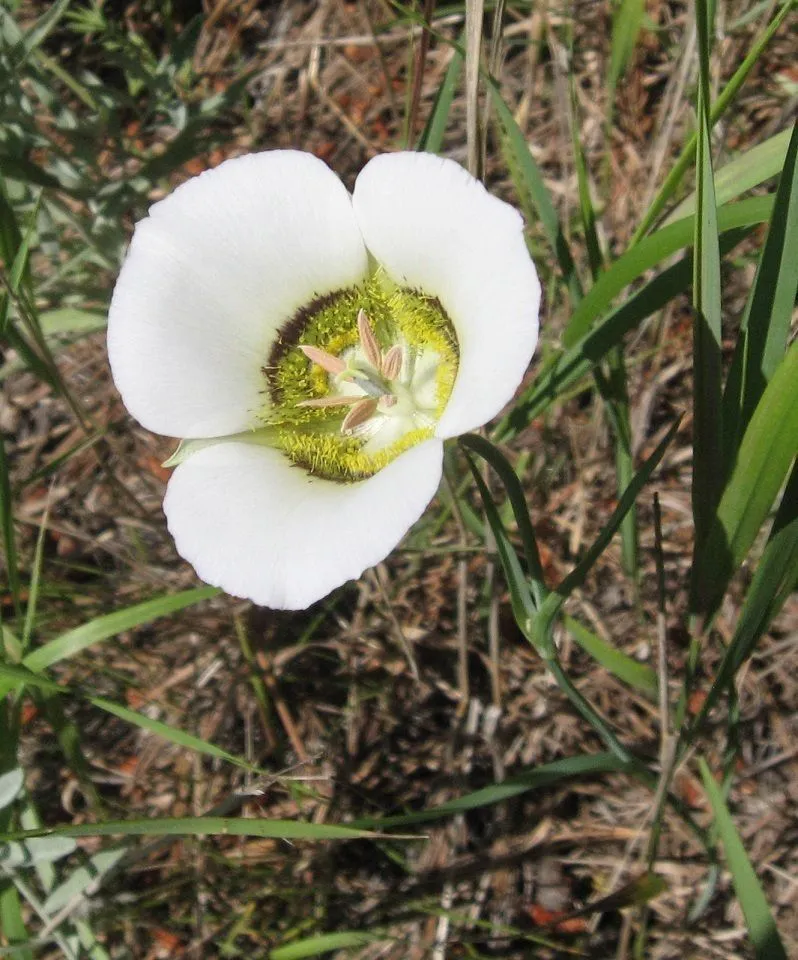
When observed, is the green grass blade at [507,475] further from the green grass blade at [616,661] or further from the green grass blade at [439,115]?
the green grass blade at [439,115]

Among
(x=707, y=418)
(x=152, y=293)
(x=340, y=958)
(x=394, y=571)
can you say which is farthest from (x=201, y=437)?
(x=340, y=958)

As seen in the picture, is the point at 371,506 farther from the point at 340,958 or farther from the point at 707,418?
the point at 340,958

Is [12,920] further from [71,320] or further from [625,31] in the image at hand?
[625,31]

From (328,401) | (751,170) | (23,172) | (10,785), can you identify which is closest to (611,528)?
(328,401)

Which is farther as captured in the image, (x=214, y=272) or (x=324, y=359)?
(x=324, y=359)

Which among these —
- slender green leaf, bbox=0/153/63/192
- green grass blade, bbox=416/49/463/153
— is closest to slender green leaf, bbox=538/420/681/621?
green grass blade, bbox=416/49/463/153

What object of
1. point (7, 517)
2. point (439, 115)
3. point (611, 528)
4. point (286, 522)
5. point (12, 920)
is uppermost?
point (439, 115)
